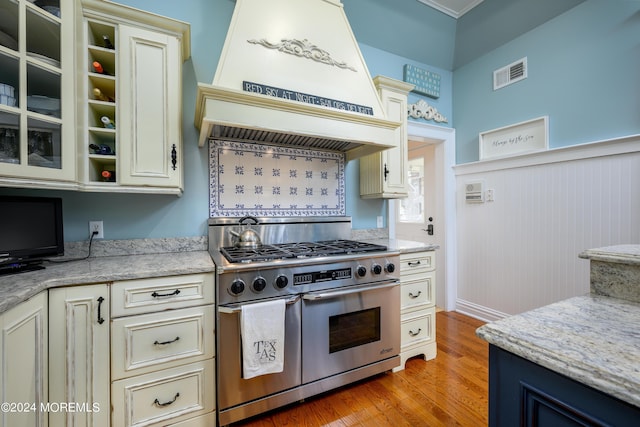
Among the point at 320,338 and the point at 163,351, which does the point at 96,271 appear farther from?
the point at 320,338

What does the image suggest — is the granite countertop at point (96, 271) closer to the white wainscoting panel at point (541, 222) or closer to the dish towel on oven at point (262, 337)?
the dish towel on oven at point (262, 337)

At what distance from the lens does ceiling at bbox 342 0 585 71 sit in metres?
2.44

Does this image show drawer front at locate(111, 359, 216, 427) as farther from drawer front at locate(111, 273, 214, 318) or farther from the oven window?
the oven window

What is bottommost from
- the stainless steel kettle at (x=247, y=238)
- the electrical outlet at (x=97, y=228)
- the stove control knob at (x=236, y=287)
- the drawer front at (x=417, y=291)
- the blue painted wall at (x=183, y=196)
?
the drawer front at (x=417, y=291)

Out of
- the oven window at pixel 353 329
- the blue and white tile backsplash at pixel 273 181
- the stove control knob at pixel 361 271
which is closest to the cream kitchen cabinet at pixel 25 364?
the blue and white tile backsplash at pixel 273 181

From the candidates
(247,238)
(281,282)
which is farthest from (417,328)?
(247,238)

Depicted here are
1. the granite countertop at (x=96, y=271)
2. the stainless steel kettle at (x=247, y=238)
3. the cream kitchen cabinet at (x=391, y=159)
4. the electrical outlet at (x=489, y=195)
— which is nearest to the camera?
the granite countertop at (x=96, y=271)

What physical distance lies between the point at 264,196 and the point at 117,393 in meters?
1.45

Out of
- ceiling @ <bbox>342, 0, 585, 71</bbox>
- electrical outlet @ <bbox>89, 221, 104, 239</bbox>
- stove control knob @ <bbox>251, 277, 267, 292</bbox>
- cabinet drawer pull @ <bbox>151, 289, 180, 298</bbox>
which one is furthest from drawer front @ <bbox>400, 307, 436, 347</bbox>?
ceiling @ <bbox>342, 0, 585, 71</bbox>

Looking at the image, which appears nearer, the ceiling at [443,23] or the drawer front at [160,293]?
the drawer front at [160,293]

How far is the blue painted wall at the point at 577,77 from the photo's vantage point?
1.99m

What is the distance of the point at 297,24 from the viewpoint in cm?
185

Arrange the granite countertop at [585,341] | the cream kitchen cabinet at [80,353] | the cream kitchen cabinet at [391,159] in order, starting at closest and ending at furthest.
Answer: the granite countertop at [585,341] < the cream kitchen cabinet at [80,353] < the cream kitchen cabinet at [391,159]

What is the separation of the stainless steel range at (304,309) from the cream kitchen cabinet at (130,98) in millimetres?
558
